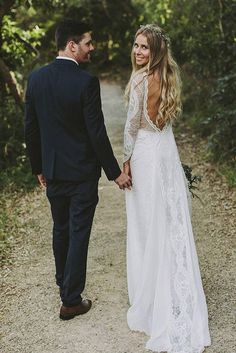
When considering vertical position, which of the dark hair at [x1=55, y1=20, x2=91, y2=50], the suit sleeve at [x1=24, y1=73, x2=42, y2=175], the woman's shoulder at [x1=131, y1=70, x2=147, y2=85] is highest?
the dark hair at [x1=55, y1=20, x2=91, y2=50]

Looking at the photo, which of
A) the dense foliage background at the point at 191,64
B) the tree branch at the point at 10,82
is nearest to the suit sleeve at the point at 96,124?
the dense foliage background at the point at 191,64

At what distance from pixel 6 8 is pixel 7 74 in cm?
107

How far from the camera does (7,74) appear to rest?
28.4ft

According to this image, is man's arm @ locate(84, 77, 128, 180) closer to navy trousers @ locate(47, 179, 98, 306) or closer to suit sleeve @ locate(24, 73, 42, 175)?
navy trousers @ locate(47, 179, 98, 306)

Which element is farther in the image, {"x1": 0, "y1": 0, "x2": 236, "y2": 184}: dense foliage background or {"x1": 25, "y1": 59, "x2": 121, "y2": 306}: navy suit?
{"x1": 0, "y1": 0, "x2": 236, "y2": 184}: dense foliage background

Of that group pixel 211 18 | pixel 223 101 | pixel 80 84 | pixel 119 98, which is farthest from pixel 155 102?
pixel 119 98

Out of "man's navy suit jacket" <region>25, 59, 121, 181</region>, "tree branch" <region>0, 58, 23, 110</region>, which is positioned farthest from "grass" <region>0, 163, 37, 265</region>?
"man's navy suit jacket" <region>25, 59, 121, 181</region>

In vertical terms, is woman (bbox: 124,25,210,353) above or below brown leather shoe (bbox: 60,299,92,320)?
above

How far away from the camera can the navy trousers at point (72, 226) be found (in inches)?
145

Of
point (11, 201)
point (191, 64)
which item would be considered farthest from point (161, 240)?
point (191, 64)

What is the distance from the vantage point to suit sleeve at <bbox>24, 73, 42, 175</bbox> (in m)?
3.66

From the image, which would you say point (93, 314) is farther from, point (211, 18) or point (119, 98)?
point (119, 98)

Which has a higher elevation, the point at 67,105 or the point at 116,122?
the point at 67,105

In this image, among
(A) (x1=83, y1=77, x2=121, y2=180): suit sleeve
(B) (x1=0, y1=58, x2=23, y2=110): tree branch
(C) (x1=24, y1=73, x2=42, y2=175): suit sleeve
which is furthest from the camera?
(B) (x1=0, y1=58, x2=23, y2=110): tree branch
